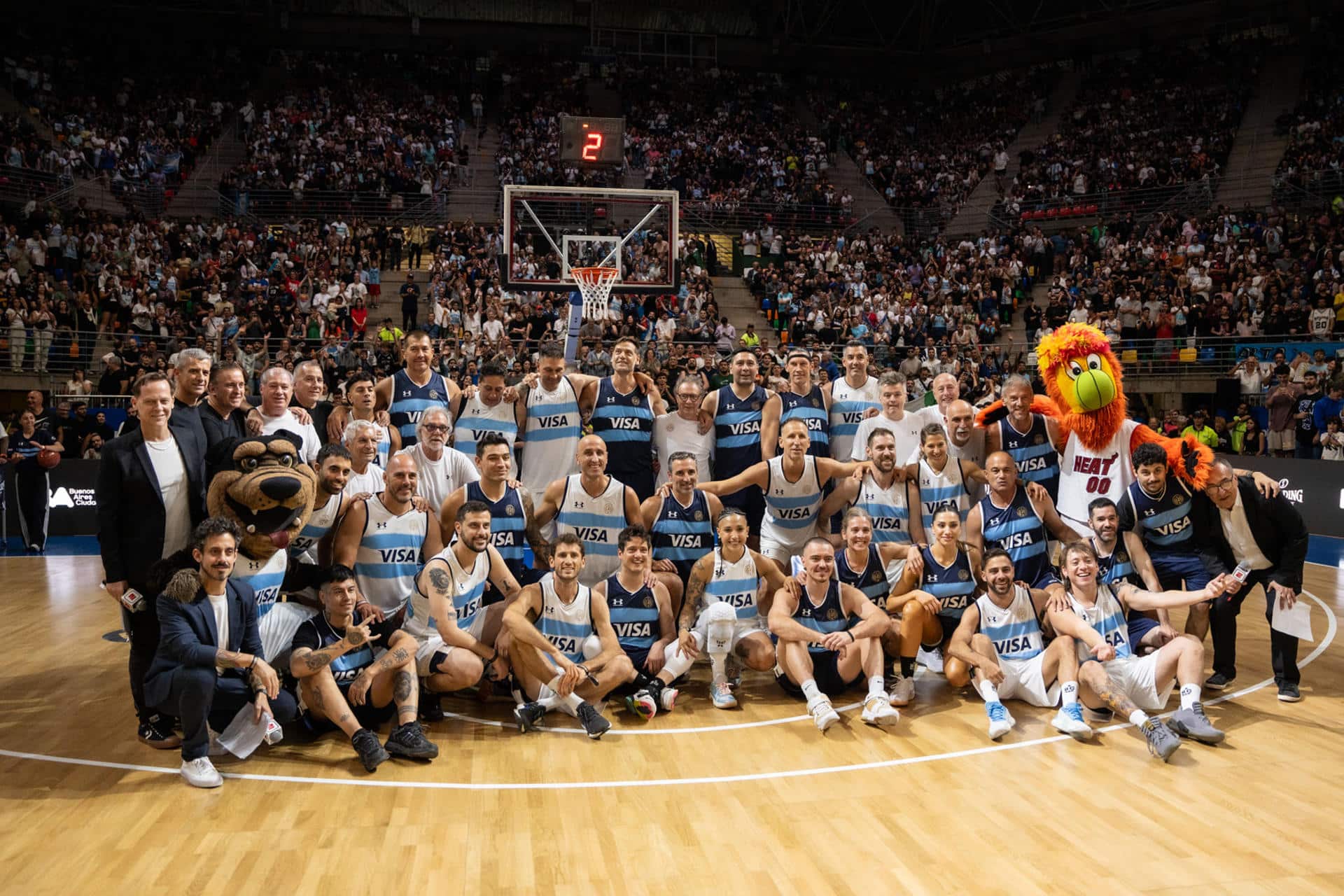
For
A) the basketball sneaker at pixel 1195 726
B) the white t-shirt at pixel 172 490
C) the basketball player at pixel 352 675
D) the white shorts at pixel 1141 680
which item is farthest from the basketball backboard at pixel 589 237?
the basketball sneaker at pixel 1195 726

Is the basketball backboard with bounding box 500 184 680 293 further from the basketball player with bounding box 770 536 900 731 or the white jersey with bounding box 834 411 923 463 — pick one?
the basketball player with bounding box 770 536 900 731

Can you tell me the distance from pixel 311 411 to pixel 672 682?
3.33 meters

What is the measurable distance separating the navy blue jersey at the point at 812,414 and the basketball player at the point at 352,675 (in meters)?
3.33

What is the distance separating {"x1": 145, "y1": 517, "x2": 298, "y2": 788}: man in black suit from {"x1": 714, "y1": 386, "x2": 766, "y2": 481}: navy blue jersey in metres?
3.51

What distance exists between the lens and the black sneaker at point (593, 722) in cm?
533

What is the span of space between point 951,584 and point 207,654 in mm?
4190

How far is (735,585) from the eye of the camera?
6.27m

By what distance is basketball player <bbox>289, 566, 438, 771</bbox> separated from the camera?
16.7 ft

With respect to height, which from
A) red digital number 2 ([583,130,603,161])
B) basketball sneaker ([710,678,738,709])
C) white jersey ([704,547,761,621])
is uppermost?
red digital number 2 ([583,130,603,161])

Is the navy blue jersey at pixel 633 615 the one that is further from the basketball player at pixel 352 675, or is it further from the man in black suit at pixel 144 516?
the man in black suit at pixel 144 516

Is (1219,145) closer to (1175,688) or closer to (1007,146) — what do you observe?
(1007,146)

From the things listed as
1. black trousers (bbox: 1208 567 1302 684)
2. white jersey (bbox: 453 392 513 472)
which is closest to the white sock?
black trousers (bbox: 1208 567 1302 684)

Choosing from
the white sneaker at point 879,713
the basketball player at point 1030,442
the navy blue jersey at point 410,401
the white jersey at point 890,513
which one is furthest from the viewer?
the navy blue jersey at point 410,401

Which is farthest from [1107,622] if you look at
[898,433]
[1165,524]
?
[898,433]
